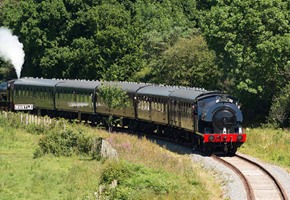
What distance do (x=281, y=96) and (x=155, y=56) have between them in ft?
63.0

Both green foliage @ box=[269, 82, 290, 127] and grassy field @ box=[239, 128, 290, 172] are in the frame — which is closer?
grassy field @ box=[239, 128, 290, 172]

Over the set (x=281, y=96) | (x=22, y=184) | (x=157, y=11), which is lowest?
(x=22, y=184)

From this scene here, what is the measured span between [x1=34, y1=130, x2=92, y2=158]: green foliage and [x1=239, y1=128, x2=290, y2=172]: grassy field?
353 inches

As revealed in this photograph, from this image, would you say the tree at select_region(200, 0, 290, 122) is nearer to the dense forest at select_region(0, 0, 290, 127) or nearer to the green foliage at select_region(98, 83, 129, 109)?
the dense forest at select_region(0, 0, 290, 127)

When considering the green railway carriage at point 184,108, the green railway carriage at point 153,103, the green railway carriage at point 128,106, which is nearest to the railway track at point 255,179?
the green railway carriage at point 184,108

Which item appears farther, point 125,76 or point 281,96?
point 125,76

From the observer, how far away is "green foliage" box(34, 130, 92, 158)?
38406 mm

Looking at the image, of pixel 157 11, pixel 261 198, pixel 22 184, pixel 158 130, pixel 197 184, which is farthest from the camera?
pixel 157 11

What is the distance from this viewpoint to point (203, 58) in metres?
53.0

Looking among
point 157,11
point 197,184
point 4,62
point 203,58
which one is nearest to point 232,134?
point 197,184

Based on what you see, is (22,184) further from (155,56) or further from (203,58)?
(155,56)

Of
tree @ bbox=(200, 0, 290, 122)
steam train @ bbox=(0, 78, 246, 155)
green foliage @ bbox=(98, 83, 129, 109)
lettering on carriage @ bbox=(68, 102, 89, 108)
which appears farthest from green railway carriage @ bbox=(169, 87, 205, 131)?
lettering on carriage @ bbox=(68, 102, 89, 108)

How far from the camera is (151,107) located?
137 feet

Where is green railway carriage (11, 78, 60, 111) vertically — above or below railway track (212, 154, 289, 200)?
above
